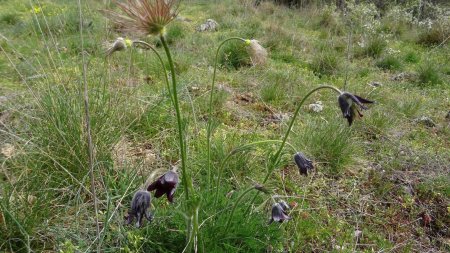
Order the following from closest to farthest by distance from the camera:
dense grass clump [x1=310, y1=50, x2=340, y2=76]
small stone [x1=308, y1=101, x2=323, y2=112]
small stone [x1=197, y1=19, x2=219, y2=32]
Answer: small stone [x1=308, y1=101, x2=323, y2=112] < dense grass clump [x1=310, y1=50, x2=340, y2=76] < small stone [x1=197, y1=19, x2=219, y2=32]

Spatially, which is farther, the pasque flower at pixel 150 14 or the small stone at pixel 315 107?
the small stone at pixel 315 107

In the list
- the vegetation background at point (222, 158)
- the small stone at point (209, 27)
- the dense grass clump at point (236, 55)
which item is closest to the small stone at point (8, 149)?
the vegetation background at point (222, 158)

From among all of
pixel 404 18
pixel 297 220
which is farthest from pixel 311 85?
pixel 404 18

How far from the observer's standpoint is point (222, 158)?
2.29 m

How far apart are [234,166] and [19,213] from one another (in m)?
1.12

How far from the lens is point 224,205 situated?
65.6 inches

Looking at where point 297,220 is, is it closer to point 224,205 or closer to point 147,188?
point 224,205

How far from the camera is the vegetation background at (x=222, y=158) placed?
163 cm

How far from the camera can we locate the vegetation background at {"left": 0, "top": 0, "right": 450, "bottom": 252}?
1.63 meters

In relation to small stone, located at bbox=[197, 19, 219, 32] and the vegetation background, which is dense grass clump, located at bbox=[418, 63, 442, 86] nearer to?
the vegetation background

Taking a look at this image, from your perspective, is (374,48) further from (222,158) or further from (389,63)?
(222,158)

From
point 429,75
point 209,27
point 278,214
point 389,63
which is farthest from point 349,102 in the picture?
point 209,27

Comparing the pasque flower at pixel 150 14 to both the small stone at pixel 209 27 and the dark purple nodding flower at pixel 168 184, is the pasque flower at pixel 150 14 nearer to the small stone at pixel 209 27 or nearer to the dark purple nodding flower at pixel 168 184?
the dark purple nodding flower at pixel 168 184

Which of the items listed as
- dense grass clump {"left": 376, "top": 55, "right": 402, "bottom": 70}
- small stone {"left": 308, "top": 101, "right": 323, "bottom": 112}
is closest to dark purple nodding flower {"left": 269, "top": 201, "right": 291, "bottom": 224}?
small stone {"left": 308, "top": 101, "right": 323, "bottom": 112}
